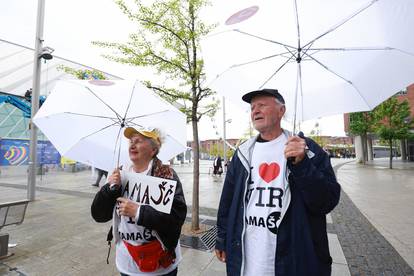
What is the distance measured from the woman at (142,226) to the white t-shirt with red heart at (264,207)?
1.84 ft

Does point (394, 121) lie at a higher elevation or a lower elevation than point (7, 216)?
higher

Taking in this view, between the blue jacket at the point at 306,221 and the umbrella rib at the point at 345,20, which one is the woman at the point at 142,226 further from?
the umbrella rib at the point at 345,20

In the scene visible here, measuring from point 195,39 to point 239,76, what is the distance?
10.2ft

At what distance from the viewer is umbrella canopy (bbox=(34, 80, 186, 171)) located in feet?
8.50

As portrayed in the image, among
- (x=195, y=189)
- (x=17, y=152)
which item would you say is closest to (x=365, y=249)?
(x=195, y=189)

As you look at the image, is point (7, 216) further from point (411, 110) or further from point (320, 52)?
point (411, 110)

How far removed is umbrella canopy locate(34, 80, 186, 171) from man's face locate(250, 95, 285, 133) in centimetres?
105

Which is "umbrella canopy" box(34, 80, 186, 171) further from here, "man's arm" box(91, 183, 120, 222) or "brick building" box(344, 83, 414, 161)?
"brick building" box(344, 83, 414, 161)

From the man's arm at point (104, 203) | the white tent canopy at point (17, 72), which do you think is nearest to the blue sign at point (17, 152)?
the white tent canopy at point (17, 72)

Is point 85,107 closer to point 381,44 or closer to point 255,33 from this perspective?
point 255,33

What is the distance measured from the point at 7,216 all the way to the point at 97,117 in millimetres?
3043

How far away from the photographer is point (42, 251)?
418 centimetres

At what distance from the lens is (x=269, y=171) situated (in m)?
1.81

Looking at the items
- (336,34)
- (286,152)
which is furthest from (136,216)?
(336,34)
